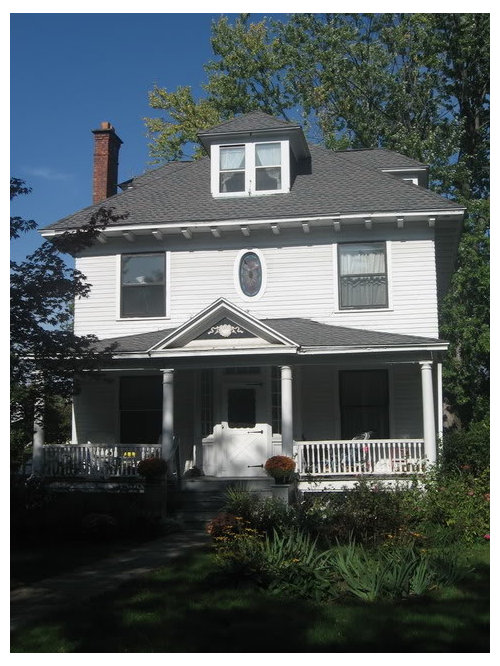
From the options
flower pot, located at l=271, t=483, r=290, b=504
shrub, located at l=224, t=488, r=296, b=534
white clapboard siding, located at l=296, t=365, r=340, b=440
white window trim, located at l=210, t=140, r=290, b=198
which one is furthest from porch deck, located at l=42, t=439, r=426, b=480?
white window trim, located at l=210, t=140, r=290, b=198

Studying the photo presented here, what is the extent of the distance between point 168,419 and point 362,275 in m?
5.62

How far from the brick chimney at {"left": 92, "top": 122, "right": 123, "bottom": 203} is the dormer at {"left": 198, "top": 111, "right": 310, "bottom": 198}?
3.85 meters

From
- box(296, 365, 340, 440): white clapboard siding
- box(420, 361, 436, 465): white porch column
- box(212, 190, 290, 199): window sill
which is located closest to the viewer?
box(420, 361, 436, 465): white porch column

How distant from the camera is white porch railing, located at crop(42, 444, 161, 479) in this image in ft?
58.6

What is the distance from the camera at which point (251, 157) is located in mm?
20312

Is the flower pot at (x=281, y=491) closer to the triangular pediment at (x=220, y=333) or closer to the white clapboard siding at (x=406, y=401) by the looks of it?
the triangular pediment at (x=220, y=333)

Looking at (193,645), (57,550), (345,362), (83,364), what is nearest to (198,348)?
(345,362)

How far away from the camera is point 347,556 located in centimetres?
1003

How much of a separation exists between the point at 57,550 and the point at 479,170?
23.3 m

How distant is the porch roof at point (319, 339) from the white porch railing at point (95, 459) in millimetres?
2190

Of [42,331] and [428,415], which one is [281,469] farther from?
[42,331]

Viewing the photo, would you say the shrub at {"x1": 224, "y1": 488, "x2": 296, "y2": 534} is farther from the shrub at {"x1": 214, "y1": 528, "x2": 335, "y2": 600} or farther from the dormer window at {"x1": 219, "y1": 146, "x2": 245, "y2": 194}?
the dormer window at {"x1": 219, "y1": 146, "x2": 245, "y2": 194}

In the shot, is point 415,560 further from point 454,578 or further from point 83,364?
point 83,364

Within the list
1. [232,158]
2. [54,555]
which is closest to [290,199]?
[232,158]
